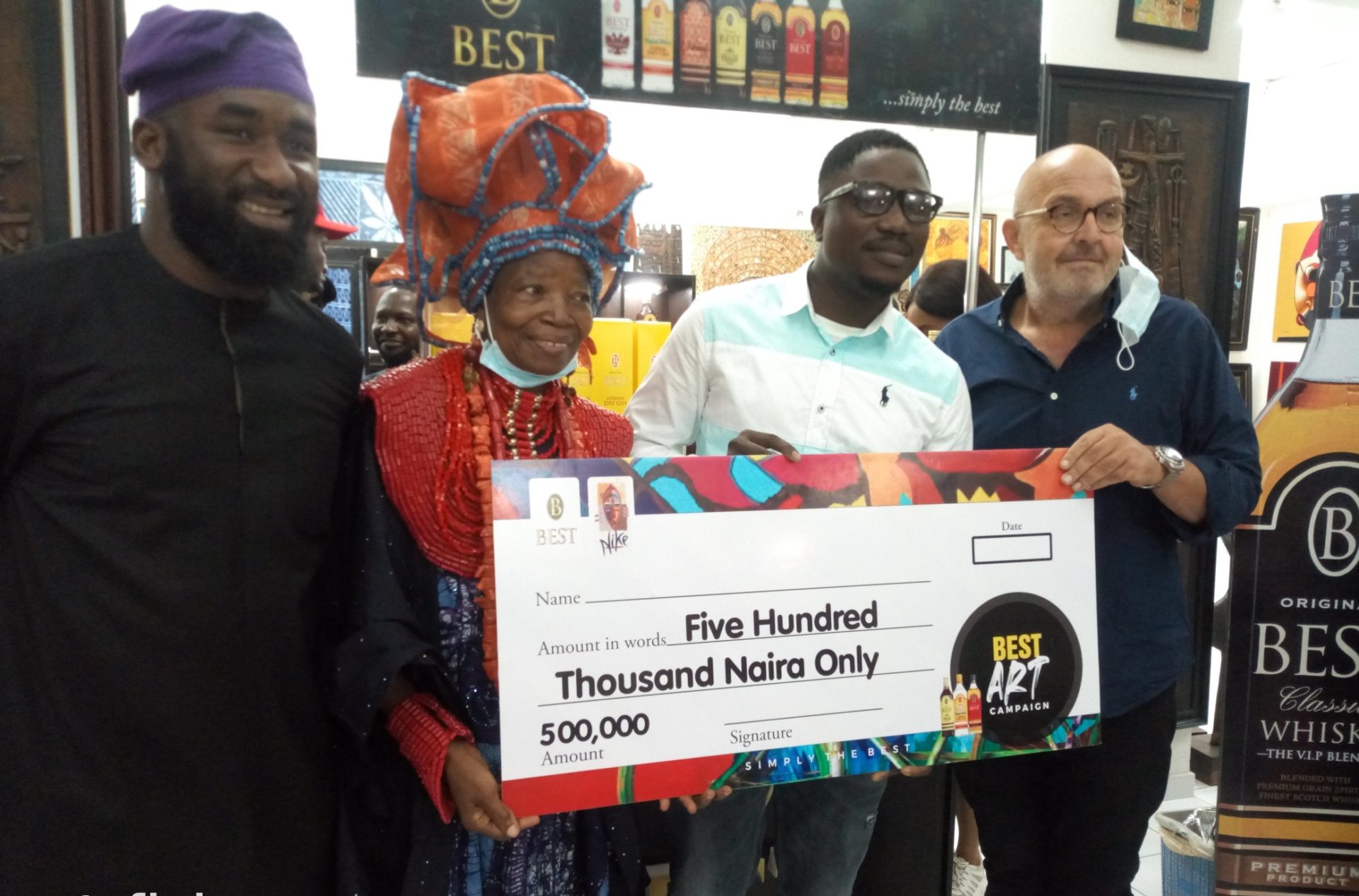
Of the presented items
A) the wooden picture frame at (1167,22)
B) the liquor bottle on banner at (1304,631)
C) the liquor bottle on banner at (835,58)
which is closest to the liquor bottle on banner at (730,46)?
the liquor bottle on banner at (835,58)

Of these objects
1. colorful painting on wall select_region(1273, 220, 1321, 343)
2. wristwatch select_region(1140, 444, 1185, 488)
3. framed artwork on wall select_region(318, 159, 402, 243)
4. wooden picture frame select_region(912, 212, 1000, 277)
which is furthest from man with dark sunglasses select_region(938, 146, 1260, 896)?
colorful painting on wall select_region(1273, 220, 1321, 343)

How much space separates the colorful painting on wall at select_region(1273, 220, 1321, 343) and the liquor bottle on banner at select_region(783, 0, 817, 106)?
19.0 ft

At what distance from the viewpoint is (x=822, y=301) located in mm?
1712

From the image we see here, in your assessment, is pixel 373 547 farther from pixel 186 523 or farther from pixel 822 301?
pixel 822 301

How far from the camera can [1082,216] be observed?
70.0 inches

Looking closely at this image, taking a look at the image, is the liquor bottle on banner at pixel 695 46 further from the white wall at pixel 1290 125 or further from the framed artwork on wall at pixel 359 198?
the white wall at pixel 1290 125

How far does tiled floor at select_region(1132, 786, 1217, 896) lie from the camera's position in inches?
108

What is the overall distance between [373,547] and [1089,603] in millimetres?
1248

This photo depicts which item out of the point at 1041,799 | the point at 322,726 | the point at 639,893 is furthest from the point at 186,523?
the point at 1041,799

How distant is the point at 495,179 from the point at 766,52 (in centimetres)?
145

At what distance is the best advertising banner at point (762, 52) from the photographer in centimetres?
214

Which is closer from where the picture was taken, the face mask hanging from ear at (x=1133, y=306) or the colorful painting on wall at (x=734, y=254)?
the face mask hanging from ear at (x=1133, y=306)

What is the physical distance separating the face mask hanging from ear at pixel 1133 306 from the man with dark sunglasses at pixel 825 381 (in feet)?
1.25

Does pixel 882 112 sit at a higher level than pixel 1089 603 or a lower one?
higher
